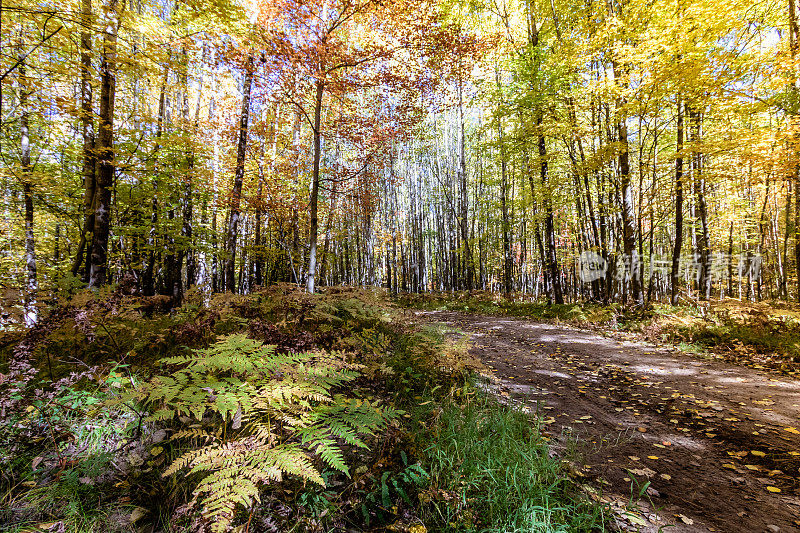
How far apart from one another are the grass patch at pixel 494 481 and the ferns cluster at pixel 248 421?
675mm

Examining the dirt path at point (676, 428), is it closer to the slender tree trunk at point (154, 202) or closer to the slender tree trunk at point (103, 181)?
the slender tree trunk at point (103, 181)

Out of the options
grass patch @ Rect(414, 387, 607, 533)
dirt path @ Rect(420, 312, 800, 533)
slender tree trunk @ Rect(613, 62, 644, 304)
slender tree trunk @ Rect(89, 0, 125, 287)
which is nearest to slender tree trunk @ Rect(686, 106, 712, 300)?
slender tree trunk @ Rect(613, 62, 644, 304)

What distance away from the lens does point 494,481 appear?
98.3 inches

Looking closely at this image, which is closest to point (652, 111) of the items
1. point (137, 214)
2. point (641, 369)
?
point (641, 369)

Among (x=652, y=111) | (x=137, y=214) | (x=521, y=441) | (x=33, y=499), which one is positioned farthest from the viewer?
(x=137, y=214)

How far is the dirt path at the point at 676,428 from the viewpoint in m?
Result: 2.53

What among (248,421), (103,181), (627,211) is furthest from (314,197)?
(627,211)

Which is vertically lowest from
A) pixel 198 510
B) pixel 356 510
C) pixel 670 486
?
pixel 670 486

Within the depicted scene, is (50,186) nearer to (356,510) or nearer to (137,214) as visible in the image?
(137,214)

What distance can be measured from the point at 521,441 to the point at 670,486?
52.0 inches

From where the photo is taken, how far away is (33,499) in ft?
6.19

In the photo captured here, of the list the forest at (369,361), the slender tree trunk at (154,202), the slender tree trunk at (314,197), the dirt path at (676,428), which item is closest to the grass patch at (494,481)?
the forest at (369,361)

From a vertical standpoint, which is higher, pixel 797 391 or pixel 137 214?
pixel 137 214

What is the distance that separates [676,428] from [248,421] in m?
→ 4.95
